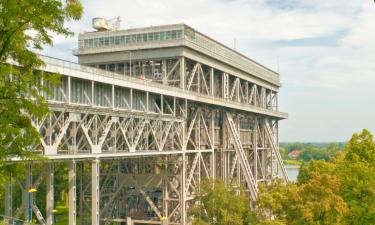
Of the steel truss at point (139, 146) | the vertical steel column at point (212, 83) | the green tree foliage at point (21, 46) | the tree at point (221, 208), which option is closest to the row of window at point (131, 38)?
the steel truss at point (139, 146)

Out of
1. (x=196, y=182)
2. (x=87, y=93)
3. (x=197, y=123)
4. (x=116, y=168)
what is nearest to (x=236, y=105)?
(x=197, y=123)

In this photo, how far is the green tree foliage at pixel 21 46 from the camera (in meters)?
14.7

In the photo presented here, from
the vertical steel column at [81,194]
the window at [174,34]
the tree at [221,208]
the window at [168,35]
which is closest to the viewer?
the tree at [221,208]

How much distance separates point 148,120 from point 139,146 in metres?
3.73

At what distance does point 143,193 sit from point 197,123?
437 inches

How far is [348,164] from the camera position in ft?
128

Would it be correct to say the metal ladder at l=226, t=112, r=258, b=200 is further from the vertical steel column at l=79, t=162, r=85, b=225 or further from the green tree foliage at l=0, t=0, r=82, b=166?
the green tree foliage at l=0, t=0, r=82, b=166

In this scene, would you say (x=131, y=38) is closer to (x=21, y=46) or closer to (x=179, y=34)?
(x=179, y=34)

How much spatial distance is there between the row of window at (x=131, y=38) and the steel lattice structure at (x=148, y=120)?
12 centimetres

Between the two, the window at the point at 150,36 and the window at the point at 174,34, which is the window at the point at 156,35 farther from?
the window at the point at 174,34

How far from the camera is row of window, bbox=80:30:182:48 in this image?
183 feet

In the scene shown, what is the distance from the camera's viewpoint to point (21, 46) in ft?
51.4

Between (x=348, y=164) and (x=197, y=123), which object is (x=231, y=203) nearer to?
(x=348, y=164)

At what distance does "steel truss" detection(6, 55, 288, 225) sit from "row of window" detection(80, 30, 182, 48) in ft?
11.1
